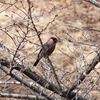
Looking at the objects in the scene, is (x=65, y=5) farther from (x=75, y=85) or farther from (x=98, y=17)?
(x=75, y=85)

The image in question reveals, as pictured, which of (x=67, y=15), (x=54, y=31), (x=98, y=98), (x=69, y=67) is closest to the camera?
(x=98, y=98)

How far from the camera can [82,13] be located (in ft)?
33.1

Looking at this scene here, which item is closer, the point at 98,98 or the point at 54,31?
the point at 98,98

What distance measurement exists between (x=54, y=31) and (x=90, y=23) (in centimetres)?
104

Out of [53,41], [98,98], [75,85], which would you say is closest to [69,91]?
[75,85]

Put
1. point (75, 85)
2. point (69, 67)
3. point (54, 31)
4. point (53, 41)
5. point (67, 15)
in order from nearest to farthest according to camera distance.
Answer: point (75, 85) → point (53, 41) → point (69, 67) → point (54, 31) → point (67, 15)

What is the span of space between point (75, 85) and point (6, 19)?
20.7ft

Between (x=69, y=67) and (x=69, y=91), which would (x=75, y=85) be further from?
(x=69, y=67)

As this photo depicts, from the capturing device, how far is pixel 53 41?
6457mm

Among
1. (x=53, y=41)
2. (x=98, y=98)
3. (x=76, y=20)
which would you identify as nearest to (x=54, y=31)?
(x=76, y=20)

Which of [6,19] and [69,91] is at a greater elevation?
[69,91]

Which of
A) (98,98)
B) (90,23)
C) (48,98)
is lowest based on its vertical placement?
(98,98)

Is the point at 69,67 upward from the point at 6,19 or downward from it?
downward

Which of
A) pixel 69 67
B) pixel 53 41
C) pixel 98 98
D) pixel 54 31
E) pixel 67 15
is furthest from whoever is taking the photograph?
pixel 67 15
